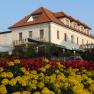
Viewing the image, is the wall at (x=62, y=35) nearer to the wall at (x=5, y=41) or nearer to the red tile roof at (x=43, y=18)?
the red tile roof at (x=43, y=18)

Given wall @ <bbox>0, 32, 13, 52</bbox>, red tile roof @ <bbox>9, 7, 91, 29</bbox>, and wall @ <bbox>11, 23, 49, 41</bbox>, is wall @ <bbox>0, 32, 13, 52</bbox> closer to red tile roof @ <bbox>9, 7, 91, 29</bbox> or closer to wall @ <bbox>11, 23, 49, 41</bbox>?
wall @ <bbox>11, 23, 49, 41</bbox>

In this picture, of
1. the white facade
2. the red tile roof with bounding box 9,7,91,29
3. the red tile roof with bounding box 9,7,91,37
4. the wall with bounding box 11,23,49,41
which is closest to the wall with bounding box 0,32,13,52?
the white facade

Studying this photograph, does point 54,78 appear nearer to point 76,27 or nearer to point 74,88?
point 74,88

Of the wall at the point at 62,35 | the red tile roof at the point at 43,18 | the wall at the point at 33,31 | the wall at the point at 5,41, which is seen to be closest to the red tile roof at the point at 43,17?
the red tile roof at the point at 43,18

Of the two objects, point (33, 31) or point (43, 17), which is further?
point (43, 17)

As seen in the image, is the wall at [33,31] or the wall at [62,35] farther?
the wall at [62,35]

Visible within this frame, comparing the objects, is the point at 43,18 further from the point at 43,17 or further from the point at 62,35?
the point at 62,35

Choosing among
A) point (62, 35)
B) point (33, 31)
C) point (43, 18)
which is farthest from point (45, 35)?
point (62, 35)

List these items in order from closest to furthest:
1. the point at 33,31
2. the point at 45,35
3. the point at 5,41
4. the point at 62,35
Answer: the point at 45,35, the point at 33,31, the point at 62,35, the point at 5,41

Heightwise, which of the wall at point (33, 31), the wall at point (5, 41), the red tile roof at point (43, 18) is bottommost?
the wall at point (5, 41)

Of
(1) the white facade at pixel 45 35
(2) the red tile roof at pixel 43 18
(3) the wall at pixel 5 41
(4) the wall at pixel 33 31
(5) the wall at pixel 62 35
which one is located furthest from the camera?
(3) the wall at pixel 5 41

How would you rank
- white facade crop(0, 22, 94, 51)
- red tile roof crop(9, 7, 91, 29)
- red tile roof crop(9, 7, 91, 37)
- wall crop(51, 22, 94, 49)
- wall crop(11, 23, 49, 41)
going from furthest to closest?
red tile roof crop(9, 7, 91, 29) → red tile roof crop(9, 7, 91, 37) → wall crop(51, 22, 94, 49) → wall crop(11, 23, 49, 41) → white facade crop(0, 22, 94, 51)

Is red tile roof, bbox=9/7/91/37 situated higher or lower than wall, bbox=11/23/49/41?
higher

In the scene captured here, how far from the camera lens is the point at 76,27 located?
264 ft
